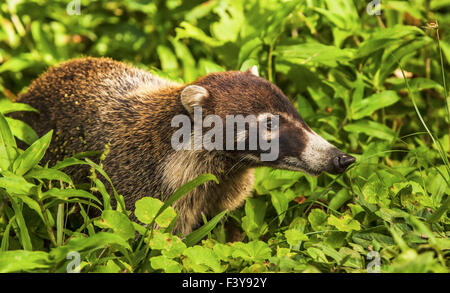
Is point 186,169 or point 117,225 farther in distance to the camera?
point 186,169

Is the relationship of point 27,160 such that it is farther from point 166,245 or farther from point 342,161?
point 342,161

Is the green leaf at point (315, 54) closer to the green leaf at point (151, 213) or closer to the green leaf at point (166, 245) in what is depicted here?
the green leaf at point (151, 213)

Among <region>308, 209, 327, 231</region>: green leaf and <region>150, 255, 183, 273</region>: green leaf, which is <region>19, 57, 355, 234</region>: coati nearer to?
<region>308, 209, 327, 231</region>: green leaf

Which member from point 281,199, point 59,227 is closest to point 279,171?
point 281,199

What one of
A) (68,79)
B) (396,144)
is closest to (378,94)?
(396,144)

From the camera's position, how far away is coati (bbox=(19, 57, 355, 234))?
342 centimetres

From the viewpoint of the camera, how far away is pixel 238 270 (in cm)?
289

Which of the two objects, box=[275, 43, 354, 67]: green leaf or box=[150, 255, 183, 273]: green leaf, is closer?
box=[150, 255, 183, 273]: green leaf

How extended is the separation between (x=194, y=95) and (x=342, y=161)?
1.12 m

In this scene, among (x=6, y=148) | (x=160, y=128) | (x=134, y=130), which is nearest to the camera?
(x=6, y=148)

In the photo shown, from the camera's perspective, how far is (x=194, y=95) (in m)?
3.47

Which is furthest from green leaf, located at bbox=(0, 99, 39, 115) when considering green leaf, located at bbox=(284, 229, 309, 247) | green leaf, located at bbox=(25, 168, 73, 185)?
green leaf, located at bbox=(284, 229, 309, 247)

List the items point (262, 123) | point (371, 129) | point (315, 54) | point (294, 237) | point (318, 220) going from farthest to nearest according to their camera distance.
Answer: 1. point (315, 54)
2. point (371, 129)
3. point (262, 123)
4. point (318, 220)
5. point (294, 237)

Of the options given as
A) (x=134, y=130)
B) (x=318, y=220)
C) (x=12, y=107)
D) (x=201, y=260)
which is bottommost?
(x=318, y=220)
